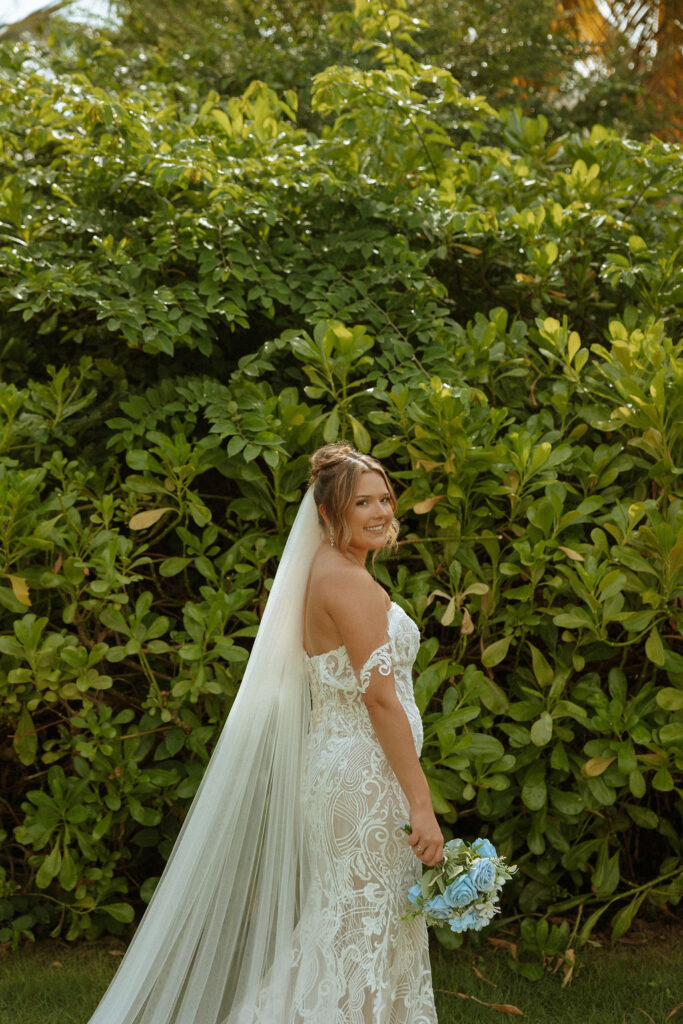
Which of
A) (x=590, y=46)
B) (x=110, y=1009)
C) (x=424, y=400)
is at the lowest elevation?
(x=110, y=1009)

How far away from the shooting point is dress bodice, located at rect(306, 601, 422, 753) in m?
2.58

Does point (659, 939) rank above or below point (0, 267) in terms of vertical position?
below

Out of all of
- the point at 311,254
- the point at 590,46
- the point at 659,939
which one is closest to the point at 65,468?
the point at 311,254

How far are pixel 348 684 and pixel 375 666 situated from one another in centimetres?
16

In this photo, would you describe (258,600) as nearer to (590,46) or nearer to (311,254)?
(311,254)

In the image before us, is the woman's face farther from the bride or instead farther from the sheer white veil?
the sheer white veil

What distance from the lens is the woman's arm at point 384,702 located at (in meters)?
2.41

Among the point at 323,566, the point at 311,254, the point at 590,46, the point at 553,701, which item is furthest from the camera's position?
the point at 590,46

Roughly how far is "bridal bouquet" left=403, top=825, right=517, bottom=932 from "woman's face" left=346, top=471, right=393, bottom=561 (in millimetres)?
730

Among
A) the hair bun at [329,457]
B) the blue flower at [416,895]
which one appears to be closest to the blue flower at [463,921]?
the blue flower at [416,895]

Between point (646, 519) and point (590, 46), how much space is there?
5.88 meters

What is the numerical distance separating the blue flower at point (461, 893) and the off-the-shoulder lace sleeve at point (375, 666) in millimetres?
499

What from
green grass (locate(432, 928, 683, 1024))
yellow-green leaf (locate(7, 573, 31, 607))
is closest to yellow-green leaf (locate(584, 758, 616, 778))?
green grass (locate(432, 928, 683, 1024))

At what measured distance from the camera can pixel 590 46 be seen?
798 centimetres
